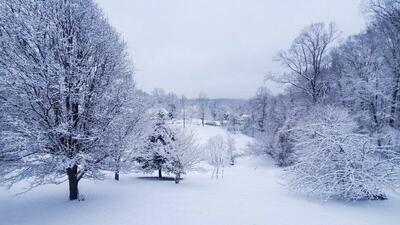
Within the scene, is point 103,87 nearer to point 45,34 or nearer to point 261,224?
point 45,34

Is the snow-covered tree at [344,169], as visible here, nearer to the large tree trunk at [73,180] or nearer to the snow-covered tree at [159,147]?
the snow-covered tree at [159,147]

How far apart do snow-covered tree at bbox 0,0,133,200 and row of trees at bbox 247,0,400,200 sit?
939 cm

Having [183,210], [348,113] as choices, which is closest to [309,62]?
[348,113]

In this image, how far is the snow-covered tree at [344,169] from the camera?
434 inches

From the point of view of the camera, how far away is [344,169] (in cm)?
1178

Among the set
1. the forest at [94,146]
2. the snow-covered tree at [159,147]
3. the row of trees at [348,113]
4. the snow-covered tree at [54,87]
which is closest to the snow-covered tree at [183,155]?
the snow-covered tree at [159,147]

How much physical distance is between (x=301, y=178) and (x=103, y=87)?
31.6 ft

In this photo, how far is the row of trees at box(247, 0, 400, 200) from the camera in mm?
11484

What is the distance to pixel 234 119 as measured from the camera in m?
73.0

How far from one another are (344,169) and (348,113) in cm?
1120

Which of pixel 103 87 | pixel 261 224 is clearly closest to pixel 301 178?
pixel 261 224

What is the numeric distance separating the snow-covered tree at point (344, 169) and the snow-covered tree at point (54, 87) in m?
9.08

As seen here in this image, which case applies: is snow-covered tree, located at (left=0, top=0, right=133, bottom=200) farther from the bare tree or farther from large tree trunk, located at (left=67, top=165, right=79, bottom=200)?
the bare tree

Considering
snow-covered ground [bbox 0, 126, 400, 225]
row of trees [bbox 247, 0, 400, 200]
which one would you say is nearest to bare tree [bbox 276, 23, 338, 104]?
row of trees [bbox 247, 0, 400, 200]
